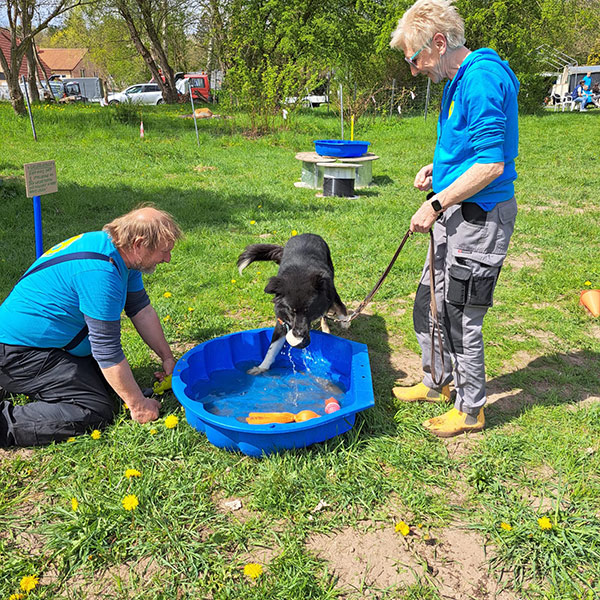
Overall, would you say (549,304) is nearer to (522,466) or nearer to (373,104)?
(522,466)

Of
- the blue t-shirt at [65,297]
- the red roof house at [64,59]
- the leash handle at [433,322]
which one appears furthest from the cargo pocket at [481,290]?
the red roof house at [64,59]

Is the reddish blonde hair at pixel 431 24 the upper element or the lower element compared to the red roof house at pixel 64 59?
lower

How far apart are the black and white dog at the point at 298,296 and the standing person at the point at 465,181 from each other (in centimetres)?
104

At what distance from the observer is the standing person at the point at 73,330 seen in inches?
117

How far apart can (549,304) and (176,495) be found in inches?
173

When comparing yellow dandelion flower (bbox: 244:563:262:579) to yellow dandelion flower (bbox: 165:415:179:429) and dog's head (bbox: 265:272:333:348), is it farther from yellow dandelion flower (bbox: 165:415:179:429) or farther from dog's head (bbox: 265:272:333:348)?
dog's head (bbox: 265:272:333:348)

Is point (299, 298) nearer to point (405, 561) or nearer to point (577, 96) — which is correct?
point (405, 561)

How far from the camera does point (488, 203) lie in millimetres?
2703

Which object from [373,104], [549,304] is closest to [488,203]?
[549,304]

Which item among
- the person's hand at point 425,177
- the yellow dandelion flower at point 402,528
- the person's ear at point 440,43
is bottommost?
the yellow dandelion flower at point 402,528

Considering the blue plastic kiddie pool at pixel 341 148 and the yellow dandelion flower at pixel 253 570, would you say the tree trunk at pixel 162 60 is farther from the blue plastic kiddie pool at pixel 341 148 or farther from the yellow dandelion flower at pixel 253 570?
the yellow dandelion flower at pixel 253 570

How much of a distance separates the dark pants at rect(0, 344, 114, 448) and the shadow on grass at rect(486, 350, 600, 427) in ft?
8.88

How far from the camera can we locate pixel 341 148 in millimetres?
9836

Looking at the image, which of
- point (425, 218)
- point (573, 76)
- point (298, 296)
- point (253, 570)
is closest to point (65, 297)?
point (298, 296)
